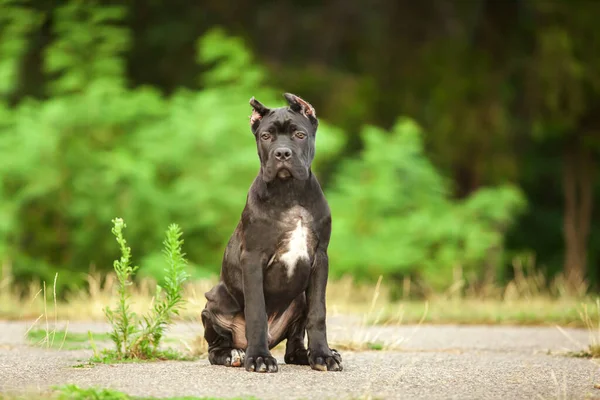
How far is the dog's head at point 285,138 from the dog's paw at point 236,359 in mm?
1320

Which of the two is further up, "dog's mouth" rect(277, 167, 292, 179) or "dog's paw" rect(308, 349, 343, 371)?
"dog's mouth" rect(277, 167, 292, 179)

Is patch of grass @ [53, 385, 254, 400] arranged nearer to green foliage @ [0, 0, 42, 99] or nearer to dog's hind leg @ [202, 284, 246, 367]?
dog's hind leg @ [202, 284, 246, 367]

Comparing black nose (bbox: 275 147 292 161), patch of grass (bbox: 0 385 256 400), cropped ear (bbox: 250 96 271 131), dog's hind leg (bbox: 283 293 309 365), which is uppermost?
cropped ear (bbox: 250 96 271 131)

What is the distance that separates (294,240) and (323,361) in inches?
35.1

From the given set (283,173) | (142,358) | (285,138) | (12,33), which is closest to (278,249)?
(283,173)

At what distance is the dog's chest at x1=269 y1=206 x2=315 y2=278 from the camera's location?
5938 millimetres

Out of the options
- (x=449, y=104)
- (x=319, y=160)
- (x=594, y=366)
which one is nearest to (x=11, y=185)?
(x=319, y=160)

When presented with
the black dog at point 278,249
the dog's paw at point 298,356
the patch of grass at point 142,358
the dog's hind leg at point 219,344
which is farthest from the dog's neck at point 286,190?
the patch of grass at point 142,358

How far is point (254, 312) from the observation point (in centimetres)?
583

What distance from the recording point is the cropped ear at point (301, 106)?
240 inches

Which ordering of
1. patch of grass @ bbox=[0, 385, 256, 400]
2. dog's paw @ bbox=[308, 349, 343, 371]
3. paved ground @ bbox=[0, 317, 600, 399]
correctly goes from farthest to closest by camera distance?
dog's paw @ bbox=[308, 349, 343, 371]
paved ground @ bbox=[0, 317, 600, 399]
patch of grass @ bbox=[0, 385, 256, 400]

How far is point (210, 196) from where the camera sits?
687 inches

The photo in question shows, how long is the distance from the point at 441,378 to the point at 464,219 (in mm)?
13263

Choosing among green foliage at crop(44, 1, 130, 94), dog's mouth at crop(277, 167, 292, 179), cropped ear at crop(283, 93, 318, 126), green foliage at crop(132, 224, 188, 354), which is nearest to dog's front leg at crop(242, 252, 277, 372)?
dog's mouth at crop(277, 167, 292, 179)
